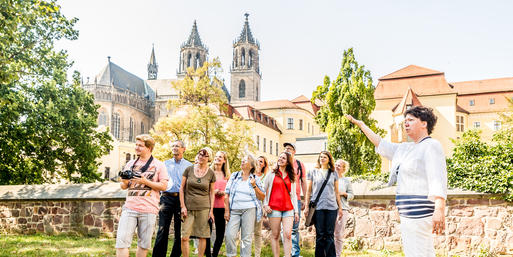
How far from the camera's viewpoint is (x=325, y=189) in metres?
6.98

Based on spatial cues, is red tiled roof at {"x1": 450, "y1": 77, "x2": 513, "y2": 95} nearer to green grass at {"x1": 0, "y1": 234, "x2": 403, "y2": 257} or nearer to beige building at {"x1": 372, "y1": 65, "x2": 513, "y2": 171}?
beige building at {"x1": 372, "y1": 65, "x2": 513, "y2": 171}

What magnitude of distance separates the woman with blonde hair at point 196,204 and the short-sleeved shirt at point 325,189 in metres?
1.77

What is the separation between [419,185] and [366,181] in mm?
6438

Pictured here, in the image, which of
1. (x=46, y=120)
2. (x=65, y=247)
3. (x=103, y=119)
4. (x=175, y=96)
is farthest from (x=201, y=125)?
(x=175, y=96)

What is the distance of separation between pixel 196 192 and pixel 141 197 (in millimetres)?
1101

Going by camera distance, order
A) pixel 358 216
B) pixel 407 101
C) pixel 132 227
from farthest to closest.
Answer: pixel 407 101 → pixel 358 216 → pixel 132 227

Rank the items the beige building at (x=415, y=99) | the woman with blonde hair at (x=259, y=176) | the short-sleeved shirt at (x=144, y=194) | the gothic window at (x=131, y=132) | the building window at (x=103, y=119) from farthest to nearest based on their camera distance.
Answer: the gothic window at (x=131, y=132), the building window at (x=103, y=119), the beige building at (x=415, y=99), the woman with blonde hair at (x=259, y=176), the short-sleeved shirt at (x=144, y=194)

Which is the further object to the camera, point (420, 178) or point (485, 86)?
point (485, 86)

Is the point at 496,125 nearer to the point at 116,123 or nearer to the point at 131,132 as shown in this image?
the point at 131,132

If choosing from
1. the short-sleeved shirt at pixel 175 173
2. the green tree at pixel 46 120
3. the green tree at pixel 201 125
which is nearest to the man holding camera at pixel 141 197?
the short-sleeved shirt at pixel 175 173

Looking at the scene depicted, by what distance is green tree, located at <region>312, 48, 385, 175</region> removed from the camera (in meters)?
26.2

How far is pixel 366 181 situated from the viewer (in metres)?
9.73

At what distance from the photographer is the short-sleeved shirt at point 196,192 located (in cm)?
629

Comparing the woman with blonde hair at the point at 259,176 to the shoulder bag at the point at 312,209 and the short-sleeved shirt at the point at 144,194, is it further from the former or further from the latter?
the short-sleeved shirt at the point at 144,194
